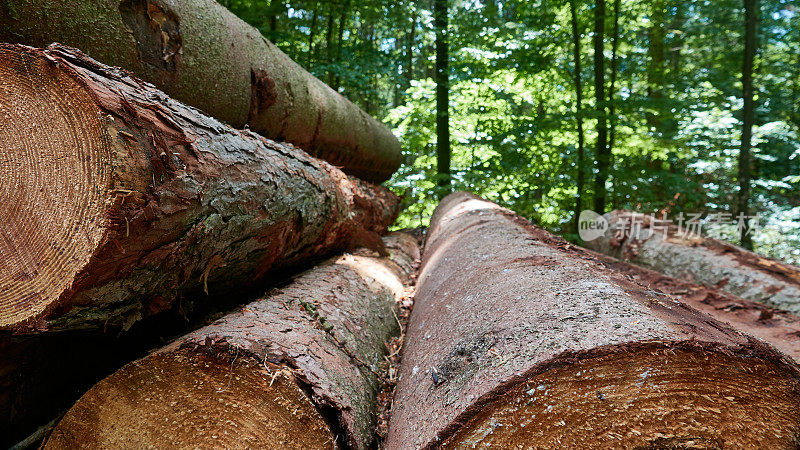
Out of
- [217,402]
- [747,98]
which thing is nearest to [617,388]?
[217,402]

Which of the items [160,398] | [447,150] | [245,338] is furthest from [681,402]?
[447,150]

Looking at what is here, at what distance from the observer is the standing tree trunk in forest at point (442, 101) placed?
6.48 m

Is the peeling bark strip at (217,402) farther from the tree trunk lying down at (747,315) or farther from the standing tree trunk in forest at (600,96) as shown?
the standing tree trunk in forest at (600,96)

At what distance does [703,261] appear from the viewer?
12.2ft

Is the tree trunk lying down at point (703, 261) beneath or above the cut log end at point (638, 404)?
beneath

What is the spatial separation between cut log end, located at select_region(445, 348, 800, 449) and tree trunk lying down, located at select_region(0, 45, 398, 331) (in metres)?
0.97

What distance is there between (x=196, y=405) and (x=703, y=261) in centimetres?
430

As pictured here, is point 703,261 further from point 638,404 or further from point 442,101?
point 442,101

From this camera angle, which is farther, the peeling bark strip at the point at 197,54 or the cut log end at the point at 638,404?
the peeling bark strip at the point at 197,54

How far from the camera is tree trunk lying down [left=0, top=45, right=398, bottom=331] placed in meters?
0.98

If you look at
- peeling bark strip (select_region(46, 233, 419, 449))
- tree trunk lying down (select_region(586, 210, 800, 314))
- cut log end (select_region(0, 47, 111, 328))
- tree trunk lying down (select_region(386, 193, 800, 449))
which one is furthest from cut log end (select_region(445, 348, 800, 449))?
tree trunk lying down (select_region(586, 210, 800, 314))

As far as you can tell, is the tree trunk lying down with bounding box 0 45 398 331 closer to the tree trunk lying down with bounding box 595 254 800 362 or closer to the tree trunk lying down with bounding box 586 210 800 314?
the tree trunk lying down with bounding box 595 254 800 362

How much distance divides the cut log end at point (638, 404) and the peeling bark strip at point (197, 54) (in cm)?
180

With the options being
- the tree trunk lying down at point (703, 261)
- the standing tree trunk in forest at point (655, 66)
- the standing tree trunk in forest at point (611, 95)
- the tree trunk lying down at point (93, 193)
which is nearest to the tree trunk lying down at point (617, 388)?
the tree trunk lying down at point (93, 193)
